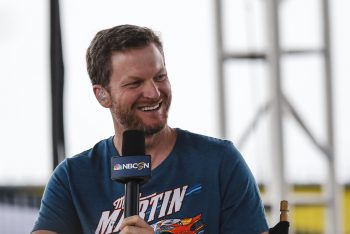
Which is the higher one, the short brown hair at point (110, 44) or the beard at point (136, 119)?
the short brown hair at point (110, 44)

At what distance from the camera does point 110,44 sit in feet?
4.83

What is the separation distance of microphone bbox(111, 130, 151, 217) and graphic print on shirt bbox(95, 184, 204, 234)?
170 mm

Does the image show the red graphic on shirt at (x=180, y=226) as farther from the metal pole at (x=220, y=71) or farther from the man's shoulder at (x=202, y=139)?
the metal pole at (x=220, y=71)

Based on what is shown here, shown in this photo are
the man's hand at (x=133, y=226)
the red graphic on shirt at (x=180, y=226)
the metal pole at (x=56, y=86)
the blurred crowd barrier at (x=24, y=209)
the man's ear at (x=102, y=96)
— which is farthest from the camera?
the blurred crowd barrier at (x=24, y=209)

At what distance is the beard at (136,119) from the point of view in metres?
1.41

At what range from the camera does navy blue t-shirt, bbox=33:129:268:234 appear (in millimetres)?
1399

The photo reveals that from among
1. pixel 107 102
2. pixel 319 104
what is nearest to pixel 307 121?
pixel 319 104

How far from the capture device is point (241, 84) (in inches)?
116

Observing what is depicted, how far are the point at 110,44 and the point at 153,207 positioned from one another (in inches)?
11.8

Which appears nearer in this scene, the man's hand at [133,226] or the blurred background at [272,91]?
the man's hand at [133,226]

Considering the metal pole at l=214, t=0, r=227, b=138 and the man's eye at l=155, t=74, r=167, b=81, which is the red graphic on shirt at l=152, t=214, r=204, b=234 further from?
the metal pole at l=214, t=0, r=227, b=138

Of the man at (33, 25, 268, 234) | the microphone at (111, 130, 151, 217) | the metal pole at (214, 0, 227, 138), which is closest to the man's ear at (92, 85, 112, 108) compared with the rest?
the man at (33, 25, 268, 234)

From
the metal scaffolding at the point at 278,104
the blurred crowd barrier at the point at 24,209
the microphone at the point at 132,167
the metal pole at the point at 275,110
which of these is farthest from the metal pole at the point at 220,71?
the microphone at the point at 132,167

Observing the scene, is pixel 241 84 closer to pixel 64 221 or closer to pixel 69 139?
pixel 69 139
